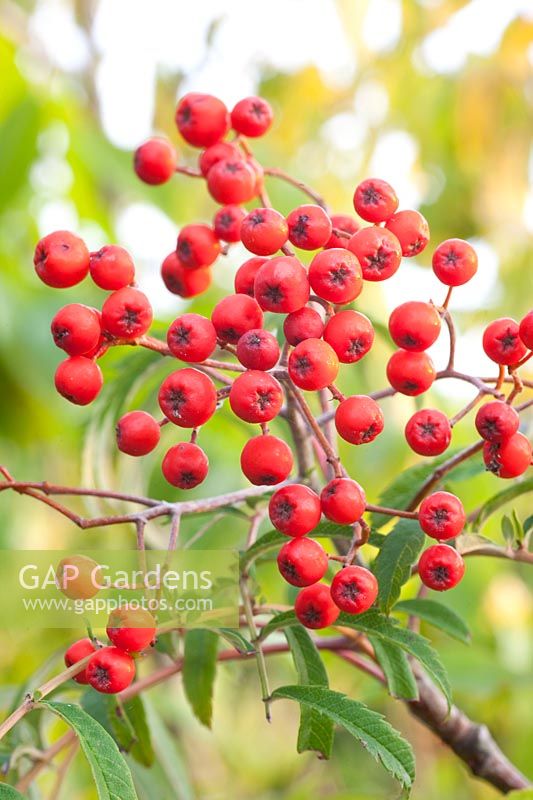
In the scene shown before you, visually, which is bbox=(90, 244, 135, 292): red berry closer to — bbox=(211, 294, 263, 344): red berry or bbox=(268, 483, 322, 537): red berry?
bbox=(211, 294, 263, 344): red berry

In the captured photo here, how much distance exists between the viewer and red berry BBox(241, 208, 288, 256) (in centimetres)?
97

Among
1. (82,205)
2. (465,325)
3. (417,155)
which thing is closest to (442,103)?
(417,155)

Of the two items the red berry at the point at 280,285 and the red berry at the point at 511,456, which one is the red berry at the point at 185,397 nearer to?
the red berry at the point at 280,285

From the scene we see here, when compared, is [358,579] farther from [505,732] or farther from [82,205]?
[82,205]

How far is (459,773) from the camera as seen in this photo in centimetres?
307

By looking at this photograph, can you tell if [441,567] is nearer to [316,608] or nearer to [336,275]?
[316,608]

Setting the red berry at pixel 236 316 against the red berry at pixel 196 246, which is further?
the red berry at pixel 196 246

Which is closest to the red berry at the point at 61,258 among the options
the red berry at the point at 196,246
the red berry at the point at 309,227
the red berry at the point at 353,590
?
the red berry at the point at 196,246

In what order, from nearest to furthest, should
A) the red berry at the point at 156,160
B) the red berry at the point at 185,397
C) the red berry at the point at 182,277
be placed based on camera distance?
1. the red berry at the point at 185,397
2. the red berry at the point at 182,277
3. the red berry at the point at 156,160

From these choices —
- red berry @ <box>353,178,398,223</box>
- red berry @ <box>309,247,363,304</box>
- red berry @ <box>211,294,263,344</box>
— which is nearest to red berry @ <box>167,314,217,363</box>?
red berry @ <box>211,294,263,344</box>

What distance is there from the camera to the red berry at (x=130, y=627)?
2.94 feet

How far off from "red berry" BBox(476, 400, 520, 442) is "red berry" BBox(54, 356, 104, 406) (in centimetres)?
42

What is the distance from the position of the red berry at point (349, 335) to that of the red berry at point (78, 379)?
0.86 ft

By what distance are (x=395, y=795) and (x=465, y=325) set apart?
7.56 ft
